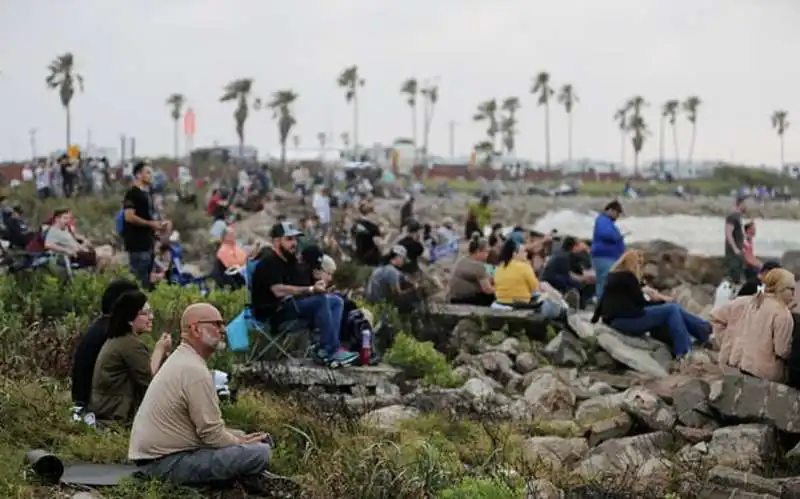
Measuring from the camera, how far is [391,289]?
522 inches

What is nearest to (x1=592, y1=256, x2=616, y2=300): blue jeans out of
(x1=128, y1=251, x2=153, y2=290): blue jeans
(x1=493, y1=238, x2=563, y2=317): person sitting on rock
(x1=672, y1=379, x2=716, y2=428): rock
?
(x1=493, y1=238, x2=563, y2=317): person sitting on rock

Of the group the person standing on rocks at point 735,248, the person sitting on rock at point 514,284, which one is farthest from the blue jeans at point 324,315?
the person standing on rocks at point 735,248

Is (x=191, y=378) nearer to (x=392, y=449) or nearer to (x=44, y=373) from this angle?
(x=392, y=449)

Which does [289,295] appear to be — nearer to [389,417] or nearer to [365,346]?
[365,346]

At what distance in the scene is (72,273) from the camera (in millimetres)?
12766

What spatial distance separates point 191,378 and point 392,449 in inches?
66.0

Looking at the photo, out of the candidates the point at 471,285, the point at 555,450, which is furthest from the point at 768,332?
the point at 471,285

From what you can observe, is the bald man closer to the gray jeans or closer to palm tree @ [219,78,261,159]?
the gray jeans

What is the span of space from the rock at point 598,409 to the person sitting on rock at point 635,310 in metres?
2.17

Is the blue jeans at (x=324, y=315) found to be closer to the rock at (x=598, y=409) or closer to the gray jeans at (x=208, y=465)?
the rock at (x=598, y=409)

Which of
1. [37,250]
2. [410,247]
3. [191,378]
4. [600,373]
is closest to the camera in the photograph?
[191,378]

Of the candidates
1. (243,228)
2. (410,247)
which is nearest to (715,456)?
(410,247)

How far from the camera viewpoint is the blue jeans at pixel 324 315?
10648mm

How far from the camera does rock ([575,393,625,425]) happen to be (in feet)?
Answer: 32.9
